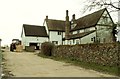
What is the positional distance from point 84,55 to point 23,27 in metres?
45.1

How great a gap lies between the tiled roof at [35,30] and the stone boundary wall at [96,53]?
116 feet

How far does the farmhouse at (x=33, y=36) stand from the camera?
66375 mm

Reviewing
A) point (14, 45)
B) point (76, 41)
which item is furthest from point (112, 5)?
point (14, 45)

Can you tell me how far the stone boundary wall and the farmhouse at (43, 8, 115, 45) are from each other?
36.7ft

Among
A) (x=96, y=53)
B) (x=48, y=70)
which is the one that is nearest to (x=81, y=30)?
(x=96, y=53)

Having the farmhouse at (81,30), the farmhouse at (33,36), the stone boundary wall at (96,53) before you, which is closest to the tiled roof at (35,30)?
the farmhouse at (33,36)

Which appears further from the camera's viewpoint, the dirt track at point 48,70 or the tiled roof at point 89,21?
the tiled roof at point 89,21

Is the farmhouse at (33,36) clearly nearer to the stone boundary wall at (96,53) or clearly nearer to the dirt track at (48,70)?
the stone boundary wall at (96,53)

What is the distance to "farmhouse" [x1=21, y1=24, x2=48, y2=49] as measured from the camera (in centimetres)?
6638

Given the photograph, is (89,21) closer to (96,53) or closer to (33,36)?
(33,36)

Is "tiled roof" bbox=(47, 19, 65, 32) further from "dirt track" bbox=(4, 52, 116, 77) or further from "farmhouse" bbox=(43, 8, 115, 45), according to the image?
"dirt track" bbox=(4, 52, 116, 77)

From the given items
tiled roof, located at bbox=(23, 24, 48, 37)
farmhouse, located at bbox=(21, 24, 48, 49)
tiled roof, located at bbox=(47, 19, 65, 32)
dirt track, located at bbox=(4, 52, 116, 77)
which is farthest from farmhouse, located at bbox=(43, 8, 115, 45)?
dirt track, located at bbox=(4, 52, 116, 77)

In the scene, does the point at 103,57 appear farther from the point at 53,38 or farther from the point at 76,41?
the point at 53,38

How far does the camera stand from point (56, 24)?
227 feet
